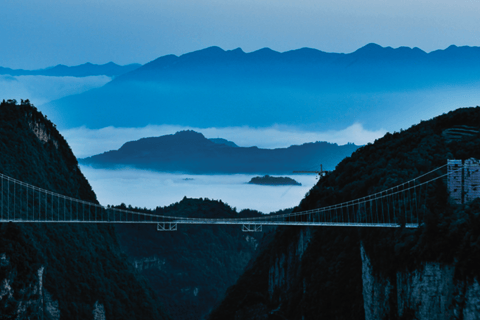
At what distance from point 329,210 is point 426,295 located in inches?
940

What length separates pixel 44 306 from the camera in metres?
82.1

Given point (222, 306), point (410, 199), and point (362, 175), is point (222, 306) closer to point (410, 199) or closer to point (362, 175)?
point (362, 175)

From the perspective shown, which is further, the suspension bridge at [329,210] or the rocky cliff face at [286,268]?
the rocky cliff face at [286,268]

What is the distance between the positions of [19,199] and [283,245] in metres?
22.1

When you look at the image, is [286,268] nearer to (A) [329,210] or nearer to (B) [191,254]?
(A) [329,210]

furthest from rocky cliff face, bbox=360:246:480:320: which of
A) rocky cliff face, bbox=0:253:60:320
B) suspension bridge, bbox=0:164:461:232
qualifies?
rocky cliff face, bbox=0:253:60:320

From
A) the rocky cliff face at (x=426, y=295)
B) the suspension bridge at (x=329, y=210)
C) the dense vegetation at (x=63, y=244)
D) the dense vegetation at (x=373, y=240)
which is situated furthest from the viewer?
the dense vegetation at (x=63, y=244)

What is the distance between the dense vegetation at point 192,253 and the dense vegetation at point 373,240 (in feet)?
125

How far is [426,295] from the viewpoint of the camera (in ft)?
159

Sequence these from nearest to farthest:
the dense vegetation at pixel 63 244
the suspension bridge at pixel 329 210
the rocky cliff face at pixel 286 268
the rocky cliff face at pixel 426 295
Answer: the rocky cliff face at pixel 426 295 → the suspension bridge at pixel 329 210 → the rocky cliff face at pixel 286 268 → the dense vegetation at pixel 63 244

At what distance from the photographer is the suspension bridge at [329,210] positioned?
189 feet

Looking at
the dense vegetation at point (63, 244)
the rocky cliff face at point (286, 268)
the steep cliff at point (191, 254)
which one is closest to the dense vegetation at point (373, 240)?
the rocky cliff face at point (286, 268)

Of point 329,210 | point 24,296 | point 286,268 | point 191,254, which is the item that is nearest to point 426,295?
point 329,210

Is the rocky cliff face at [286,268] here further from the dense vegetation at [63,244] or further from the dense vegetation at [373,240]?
the dense vegetation at [63,244]
